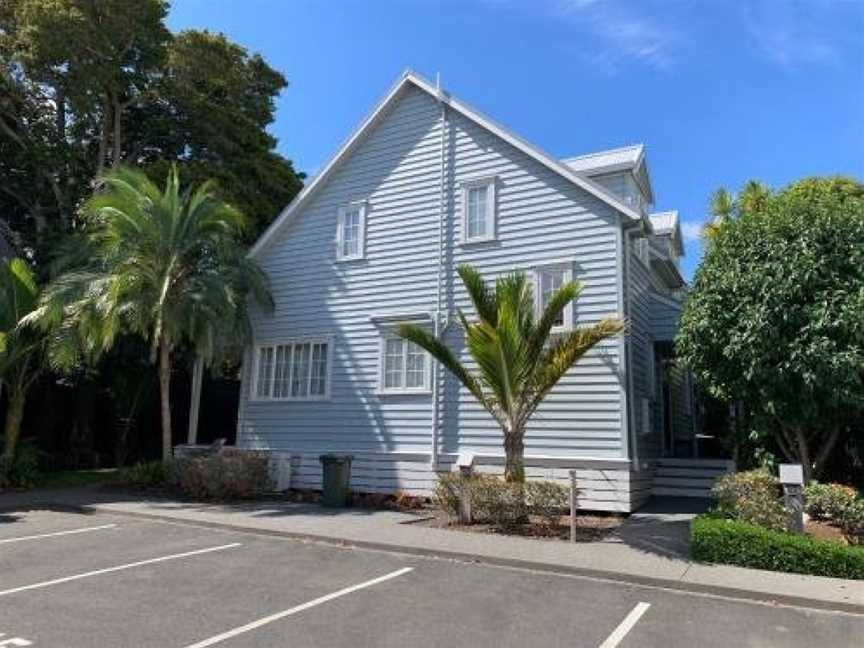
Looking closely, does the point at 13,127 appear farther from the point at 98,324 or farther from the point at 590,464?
the point at 590,464

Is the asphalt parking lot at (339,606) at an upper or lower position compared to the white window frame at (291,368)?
lower

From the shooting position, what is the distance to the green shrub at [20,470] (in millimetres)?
16719

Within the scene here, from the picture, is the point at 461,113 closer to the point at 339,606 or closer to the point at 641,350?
the point at 641,350

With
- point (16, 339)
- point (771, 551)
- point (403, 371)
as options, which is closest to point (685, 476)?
point (403, 371)

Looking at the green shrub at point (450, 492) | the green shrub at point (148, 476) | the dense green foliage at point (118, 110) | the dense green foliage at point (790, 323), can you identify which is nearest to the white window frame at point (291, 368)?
the green shrub at point (148, 476)

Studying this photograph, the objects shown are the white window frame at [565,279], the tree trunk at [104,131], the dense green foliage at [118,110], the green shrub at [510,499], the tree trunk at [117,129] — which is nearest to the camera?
the green shrub at [510,499]

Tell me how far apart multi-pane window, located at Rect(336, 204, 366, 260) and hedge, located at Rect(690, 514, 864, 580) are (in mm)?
10083

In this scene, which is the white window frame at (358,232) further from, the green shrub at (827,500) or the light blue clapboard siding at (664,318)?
the green shrub at (827,500)

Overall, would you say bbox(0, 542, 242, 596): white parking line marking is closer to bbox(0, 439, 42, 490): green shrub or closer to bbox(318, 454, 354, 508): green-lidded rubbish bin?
bbox(318, 454, 354, 508): green-lidded rubbish bin

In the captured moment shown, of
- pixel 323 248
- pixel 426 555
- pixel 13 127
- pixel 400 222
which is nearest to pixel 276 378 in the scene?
pixel 323 248

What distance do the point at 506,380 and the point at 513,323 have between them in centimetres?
94

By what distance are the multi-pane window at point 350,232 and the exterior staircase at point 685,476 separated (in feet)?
26.7

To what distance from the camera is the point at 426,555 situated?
10.0 metres

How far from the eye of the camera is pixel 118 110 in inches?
886
